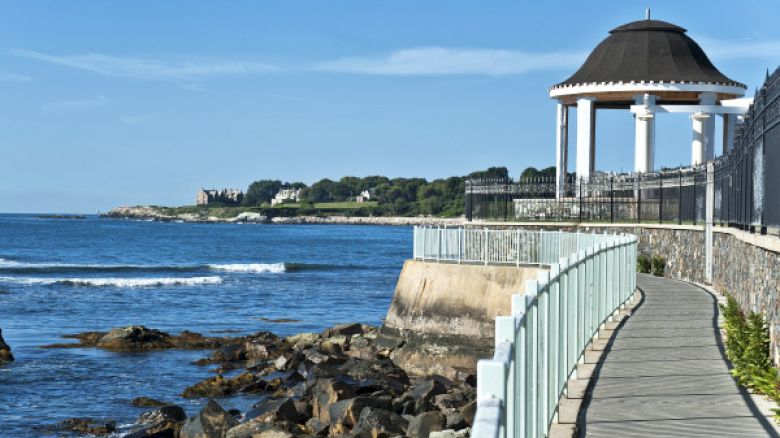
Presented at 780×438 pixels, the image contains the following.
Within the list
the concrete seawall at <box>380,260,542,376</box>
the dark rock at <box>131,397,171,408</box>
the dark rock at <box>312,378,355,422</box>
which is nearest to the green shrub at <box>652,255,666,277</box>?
the concrete seawall at <box>380,260,542,376</box>

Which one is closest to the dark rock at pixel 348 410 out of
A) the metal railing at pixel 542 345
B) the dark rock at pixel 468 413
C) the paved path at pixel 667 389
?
the dark rock at pixel 468 413

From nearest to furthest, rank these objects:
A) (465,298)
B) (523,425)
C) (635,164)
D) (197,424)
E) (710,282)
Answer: (523,425) → (197,424) → (465,298) → (710,282) → (635,164)

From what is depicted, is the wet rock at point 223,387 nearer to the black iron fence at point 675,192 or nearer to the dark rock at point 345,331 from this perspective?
the dark rock at point 345,331

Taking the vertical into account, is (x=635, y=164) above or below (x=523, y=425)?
above

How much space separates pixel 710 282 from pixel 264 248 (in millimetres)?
97225

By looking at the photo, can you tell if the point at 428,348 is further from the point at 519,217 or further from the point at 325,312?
the point at 325,312

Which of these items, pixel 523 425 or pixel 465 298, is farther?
pixel 465 298

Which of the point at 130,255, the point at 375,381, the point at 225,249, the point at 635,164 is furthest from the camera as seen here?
the point at 225,249

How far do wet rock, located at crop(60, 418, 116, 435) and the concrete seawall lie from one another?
7.67 metres

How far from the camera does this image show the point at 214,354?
30.8m

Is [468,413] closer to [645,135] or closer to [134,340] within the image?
[134,340]

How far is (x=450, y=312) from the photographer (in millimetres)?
25516

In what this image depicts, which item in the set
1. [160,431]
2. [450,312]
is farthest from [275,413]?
[450,312]

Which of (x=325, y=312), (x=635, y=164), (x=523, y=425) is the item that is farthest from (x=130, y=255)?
(x=523, y=425)
